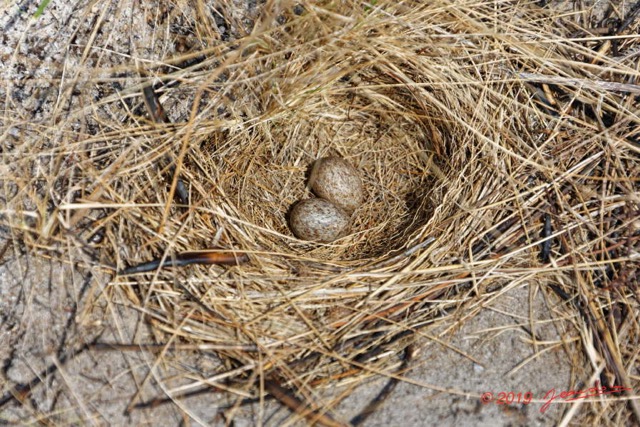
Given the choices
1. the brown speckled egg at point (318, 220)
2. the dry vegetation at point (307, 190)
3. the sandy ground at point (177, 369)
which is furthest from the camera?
the brown speckled egg at point (318, 220)

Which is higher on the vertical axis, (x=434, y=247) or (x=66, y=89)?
(x=66, y=89)

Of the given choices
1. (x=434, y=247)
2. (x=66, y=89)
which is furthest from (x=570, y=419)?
(x=66, y=89)

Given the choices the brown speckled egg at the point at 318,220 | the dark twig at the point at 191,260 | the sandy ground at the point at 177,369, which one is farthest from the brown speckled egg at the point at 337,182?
the sandy ground at the point at 177,369

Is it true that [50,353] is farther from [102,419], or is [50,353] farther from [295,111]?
[295,111]

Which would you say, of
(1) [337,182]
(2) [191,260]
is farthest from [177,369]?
(1) [337,182]

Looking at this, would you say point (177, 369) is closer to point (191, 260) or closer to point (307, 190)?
point (191, 260)

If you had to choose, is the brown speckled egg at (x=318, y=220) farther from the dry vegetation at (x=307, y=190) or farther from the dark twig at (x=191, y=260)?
the dark twig at (x=191, y=260)

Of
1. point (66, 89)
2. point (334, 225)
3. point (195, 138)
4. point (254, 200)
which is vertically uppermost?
point (66, 89)

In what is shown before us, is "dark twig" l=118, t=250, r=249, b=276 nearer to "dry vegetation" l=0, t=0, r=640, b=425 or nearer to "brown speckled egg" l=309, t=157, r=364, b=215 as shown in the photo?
"dry vegetation" l=0, t=0, r=640, b=425
